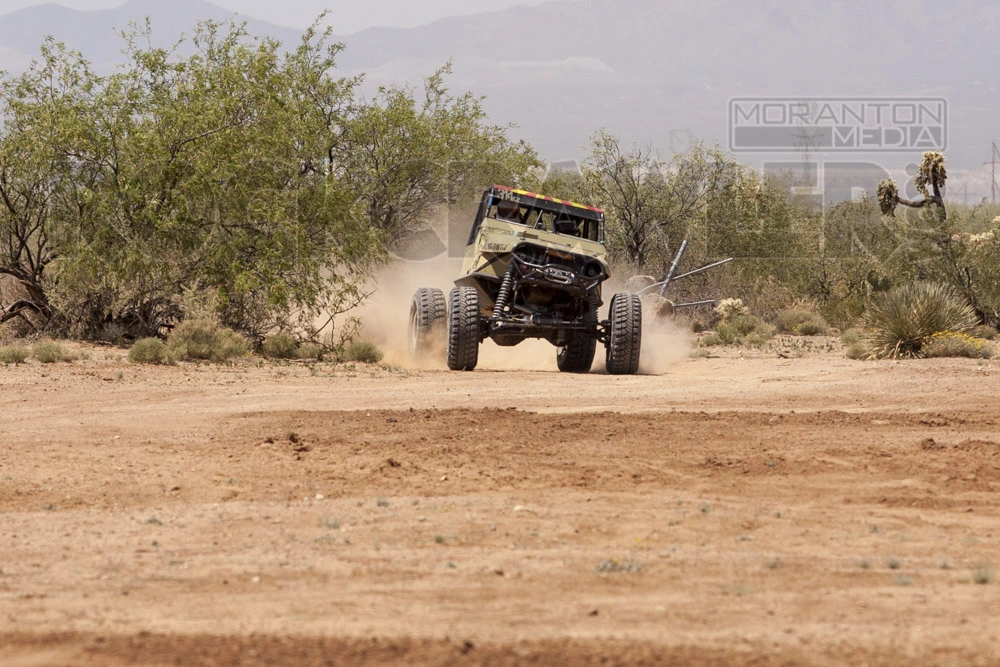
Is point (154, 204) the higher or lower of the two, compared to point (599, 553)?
higher

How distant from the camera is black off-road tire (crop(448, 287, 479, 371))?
54.9 ft

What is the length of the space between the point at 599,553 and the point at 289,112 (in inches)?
618

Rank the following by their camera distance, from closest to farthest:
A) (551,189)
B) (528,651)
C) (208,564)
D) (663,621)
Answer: (528,651)
(663,621)
(208,564)
(551,189)

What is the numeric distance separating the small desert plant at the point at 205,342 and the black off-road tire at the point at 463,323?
3.72m

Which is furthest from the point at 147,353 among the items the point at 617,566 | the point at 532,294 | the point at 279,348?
the point at 617,566

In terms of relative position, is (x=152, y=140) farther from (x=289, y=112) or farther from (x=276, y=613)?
(x=276, y=613)

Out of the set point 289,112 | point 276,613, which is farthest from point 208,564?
point 289,112

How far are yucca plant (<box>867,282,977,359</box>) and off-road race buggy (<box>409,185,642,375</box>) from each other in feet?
14.7

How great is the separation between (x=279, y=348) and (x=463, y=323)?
4349mm

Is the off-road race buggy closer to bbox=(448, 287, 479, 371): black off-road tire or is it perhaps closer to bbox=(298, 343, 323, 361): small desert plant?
bbox=(448, 287, 479, 371): black off-road tire

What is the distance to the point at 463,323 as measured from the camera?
55.0ft

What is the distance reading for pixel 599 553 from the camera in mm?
6789

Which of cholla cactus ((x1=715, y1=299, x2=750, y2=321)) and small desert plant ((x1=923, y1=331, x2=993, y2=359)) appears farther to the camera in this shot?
cholla cactus ((x1=715, y1=299, x2=750, y2=321))

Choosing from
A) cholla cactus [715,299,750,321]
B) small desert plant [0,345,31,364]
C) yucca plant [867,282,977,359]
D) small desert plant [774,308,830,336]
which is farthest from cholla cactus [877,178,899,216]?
small desert plant [0,345,31,364]
